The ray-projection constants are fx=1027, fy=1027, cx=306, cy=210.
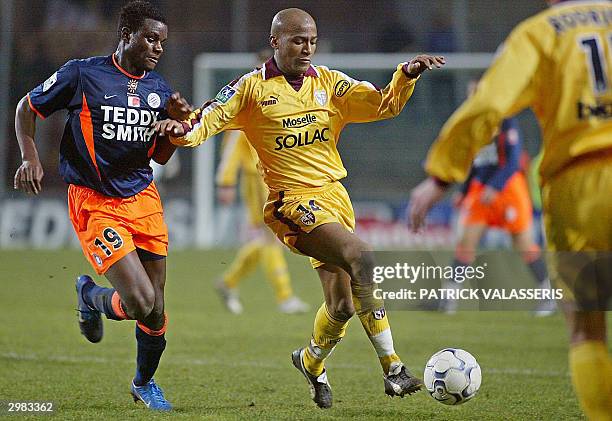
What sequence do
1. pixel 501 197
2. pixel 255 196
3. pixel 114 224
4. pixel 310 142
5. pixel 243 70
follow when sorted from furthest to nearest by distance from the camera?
pixel 243 70 → pixel 255 196 → pixel 501 197 → pixel 310 142 → pixel 114 224

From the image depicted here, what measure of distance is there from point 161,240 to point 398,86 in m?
1.57

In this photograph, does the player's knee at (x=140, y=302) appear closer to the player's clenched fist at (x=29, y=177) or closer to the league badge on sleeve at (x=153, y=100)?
the player's clenched fist at (x=29, y=177)

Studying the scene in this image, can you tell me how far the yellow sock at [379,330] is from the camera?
555cm

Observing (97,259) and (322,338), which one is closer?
(97,259)

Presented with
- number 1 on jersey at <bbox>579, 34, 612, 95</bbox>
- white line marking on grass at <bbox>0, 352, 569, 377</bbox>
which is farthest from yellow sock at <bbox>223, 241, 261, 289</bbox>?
number 1 on jersey at <bbox>579, 34, 612, 95</bbox>

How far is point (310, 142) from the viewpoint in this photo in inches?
227

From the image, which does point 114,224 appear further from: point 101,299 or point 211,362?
point 211,362

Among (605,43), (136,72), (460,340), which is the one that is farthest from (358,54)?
(605,43)

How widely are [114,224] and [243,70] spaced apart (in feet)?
37.5

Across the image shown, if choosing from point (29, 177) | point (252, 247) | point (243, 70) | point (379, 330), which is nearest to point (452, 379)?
point (379, 330)

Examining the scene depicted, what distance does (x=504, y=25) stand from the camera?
17.6 m

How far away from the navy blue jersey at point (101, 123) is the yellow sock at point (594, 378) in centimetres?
283

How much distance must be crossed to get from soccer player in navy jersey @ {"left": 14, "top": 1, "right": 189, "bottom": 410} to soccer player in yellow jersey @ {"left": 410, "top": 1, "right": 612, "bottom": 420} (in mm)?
2272

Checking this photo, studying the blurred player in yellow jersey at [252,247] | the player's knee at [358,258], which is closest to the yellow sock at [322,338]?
the player's knee at [358,258]
